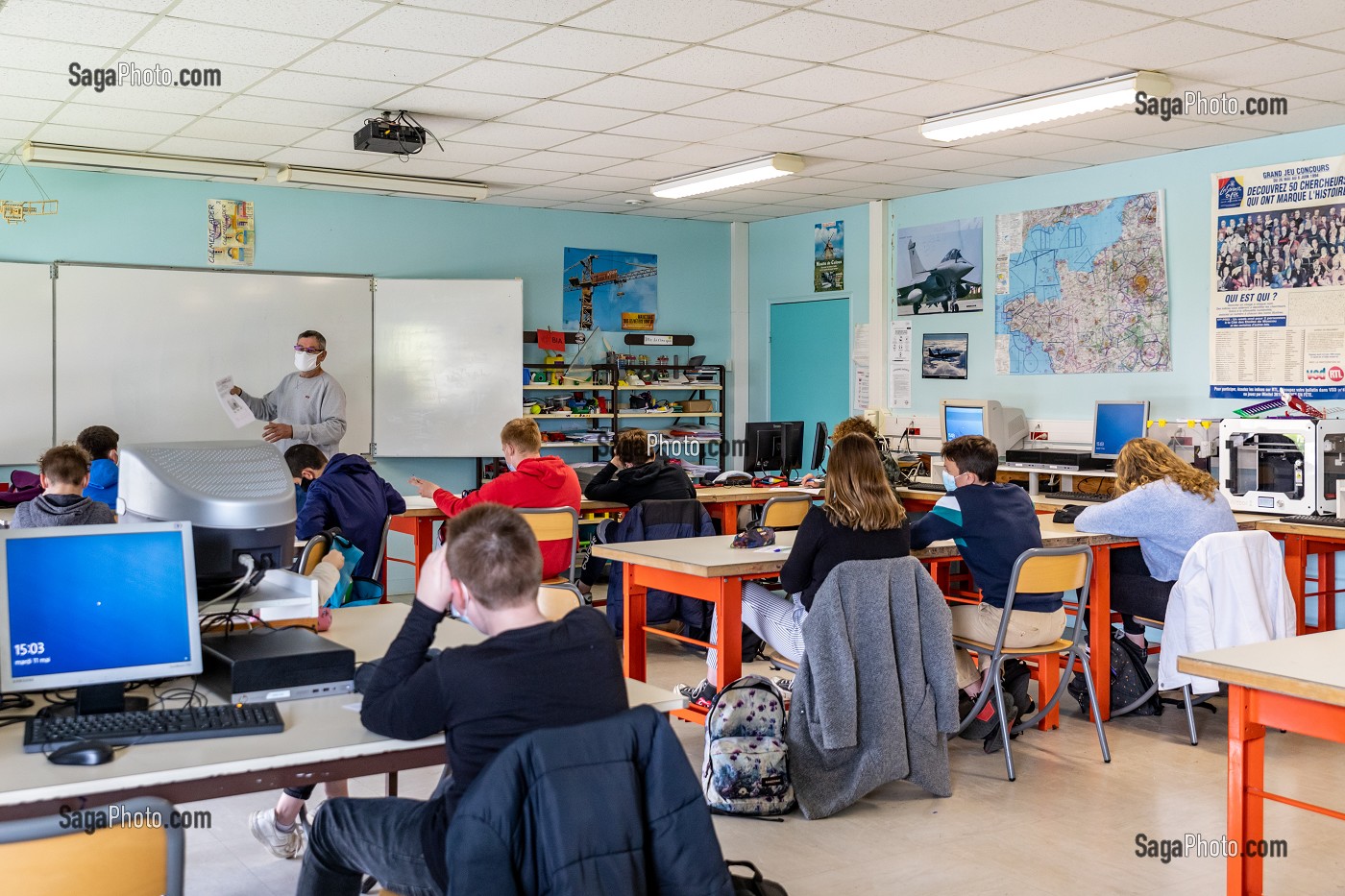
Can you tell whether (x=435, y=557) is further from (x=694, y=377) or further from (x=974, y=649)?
(x=694, y=377)

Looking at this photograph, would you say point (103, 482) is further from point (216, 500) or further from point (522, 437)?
point (216, 500)

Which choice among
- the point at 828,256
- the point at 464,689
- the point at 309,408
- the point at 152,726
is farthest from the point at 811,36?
the point at 828,256

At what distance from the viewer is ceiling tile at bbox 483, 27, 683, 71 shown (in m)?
4.52

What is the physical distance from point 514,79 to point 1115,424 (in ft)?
11.8

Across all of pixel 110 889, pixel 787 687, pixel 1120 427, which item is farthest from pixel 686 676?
pixel 110 889

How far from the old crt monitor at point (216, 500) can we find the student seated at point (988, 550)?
252cm

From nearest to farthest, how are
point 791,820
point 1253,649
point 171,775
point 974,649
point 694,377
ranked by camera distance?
point 171,775
point 1253,649
point 791,820
point 974,649
point 694,377

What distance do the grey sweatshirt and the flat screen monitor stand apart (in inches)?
168

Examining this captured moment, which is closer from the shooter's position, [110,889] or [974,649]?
[110,889]

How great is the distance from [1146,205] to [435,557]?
5.56 metres

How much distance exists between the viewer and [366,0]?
408 centimetres

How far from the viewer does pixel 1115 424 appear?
6.49 m

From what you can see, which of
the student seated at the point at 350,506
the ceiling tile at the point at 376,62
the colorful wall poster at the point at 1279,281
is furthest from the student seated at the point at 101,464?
the colorful wall poster at the point at 1279,281

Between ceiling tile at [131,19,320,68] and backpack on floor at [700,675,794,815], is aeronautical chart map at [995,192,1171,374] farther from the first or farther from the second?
ceiling tile at [131,19,320,68]
